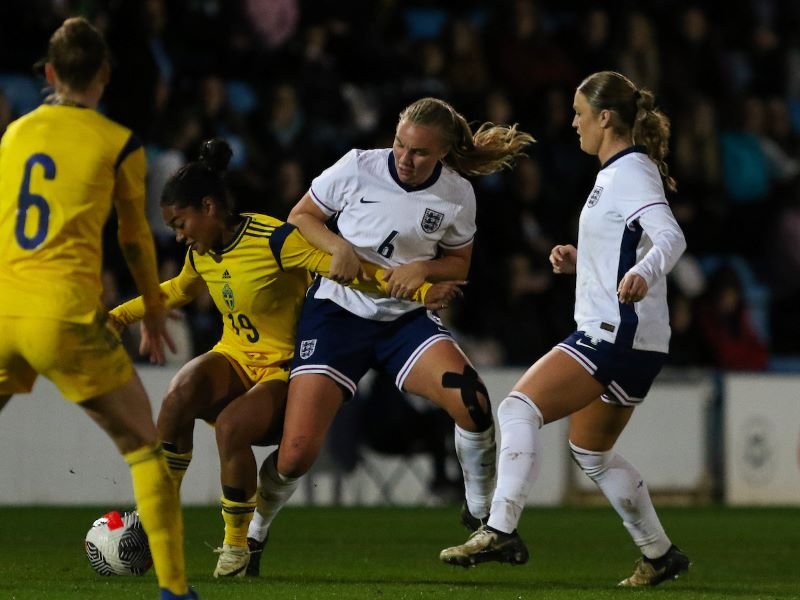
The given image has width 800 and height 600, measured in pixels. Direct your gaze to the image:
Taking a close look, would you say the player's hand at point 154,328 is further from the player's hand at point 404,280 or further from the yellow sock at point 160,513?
the player's hand at point 404,280

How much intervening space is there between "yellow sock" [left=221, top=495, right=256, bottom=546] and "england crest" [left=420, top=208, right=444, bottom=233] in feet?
4.58

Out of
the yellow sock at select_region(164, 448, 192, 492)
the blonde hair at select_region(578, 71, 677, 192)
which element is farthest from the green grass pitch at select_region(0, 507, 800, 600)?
the blonde hair at select_region(578, 71, 677, 192)

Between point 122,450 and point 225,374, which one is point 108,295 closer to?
point 225,374

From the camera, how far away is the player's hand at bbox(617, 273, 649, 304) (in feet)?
19.9

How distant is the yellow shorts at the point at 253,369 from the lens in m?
7.14

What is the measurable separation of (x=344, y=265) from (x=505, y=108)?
7663 mm

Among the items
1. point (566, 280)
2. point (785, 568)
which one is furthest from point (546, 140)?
point (785, 568)

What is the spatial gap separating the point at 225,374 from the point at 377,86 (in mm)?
7943

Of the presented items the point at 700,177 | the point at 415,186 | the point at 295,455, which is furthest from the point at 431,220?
the point at 700,177

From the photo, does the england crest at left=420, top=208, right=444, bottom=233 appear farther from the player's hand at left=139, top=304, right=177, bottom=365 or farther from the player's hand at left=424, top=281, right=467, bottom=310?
the player's hand at left=139, top=304, right=177, bottom=365

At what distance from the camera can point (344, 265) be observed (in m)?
6.68

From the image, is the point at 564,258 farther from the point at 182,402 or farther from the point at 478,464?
the point at 182,402

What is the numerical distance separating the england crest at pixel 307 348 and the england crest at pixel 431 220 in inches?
27.0

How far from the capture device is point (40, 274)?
5.13 metres
